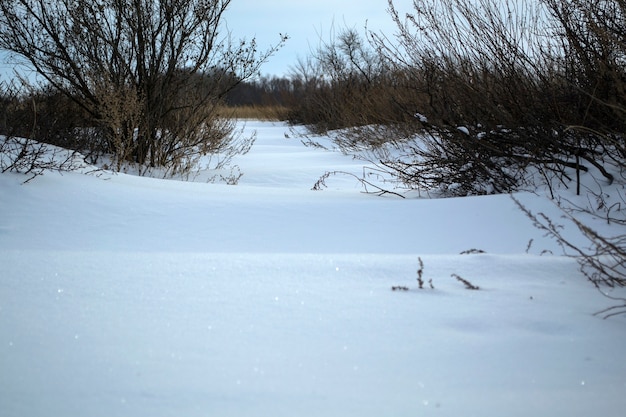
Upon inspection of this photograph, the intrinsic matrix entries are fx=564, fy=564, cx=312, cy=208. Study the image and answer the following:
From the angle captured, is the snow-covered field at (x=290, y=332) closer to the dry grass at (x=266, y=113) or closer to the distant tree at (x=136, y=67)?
the distant tree at (x=136, y=67)

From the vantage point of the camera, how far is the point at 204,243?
3.43 m

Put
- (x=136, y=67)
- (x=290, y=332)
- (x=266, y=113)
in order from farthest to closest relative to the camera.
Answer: (x=266, y=113)
(x=136, y=67)
(x=290, y=332)

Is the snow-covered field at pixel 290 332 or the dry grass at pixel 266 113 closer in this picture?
the snow-covered field at pixel 290 332

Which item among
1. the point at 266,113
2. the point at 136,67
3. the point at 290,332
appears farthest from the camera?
the point at 266,113

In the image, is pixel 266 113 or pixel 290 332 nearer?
pixel 290 332

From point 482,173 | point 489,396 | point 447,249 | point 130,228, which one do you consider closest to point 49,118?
point 130,228

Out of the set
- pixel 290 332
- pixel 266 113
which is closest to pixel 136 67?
pixel 290 332

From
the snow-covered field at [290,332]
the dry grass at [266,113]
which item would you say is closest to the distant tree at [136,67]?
the snow-covered field at [290,332]

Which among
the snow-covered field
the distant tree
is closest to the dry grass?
the distant tree

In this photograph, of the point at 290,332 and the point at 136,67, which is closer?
the point at 290,332

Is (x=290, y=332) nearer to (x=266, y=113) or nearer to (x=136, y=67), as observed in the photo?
(x=136, y=67)

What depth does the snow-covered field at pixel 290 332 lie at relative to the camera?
1448mm

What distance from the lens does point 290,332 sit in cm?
183

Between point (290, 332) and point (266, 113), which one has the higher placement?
point (266, 113)
